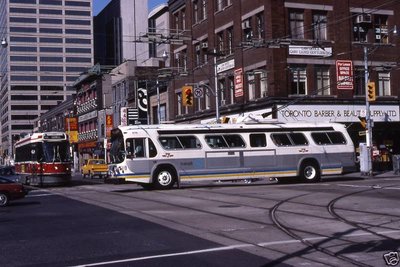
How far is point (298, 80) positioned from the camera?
128ft

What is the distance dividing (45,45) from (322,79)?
9262 centimetres

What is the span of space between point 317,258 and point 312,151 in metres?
20.6

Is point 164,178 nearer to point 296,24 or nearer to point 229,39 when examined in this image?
point 296,24

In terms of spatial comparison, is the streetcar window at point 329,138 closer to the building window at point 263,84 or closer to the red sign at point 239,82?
the building window at point 263,84

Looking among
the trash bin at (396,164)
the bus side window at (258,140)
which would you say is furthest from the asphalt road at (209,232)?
the trash bin at (396,164)

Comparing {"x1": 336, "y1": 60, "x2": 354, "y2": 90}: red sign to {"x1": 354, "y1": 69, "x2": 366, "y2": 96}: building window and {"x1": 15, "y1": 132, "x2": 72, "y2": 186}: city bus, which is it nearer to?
{"x1": 354, "y1": 69, "x2": 366, "y2": 96}: building window

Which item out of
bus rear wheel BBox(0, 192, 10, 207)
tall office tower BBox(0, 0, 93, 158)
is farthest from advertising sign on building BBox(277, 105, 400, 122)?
tall office tower BBox(0, 0, 93, 158)

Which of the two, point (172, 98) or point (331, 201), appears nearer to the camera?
point (331, 201)

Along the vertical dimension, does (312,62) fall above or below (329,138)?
above

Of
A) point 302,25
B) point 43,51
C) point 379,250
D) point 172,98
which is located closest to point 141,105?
point 172,98

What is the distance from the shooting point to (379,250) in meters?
9.80

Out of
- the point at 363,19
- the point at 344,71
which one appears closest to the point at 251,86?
the point at 344,71

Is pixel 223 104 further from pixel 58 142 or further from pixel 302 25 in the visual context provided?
pixel 58 142

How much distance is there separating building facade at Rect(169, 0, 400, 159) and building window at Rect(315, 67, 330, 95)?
0.07m
